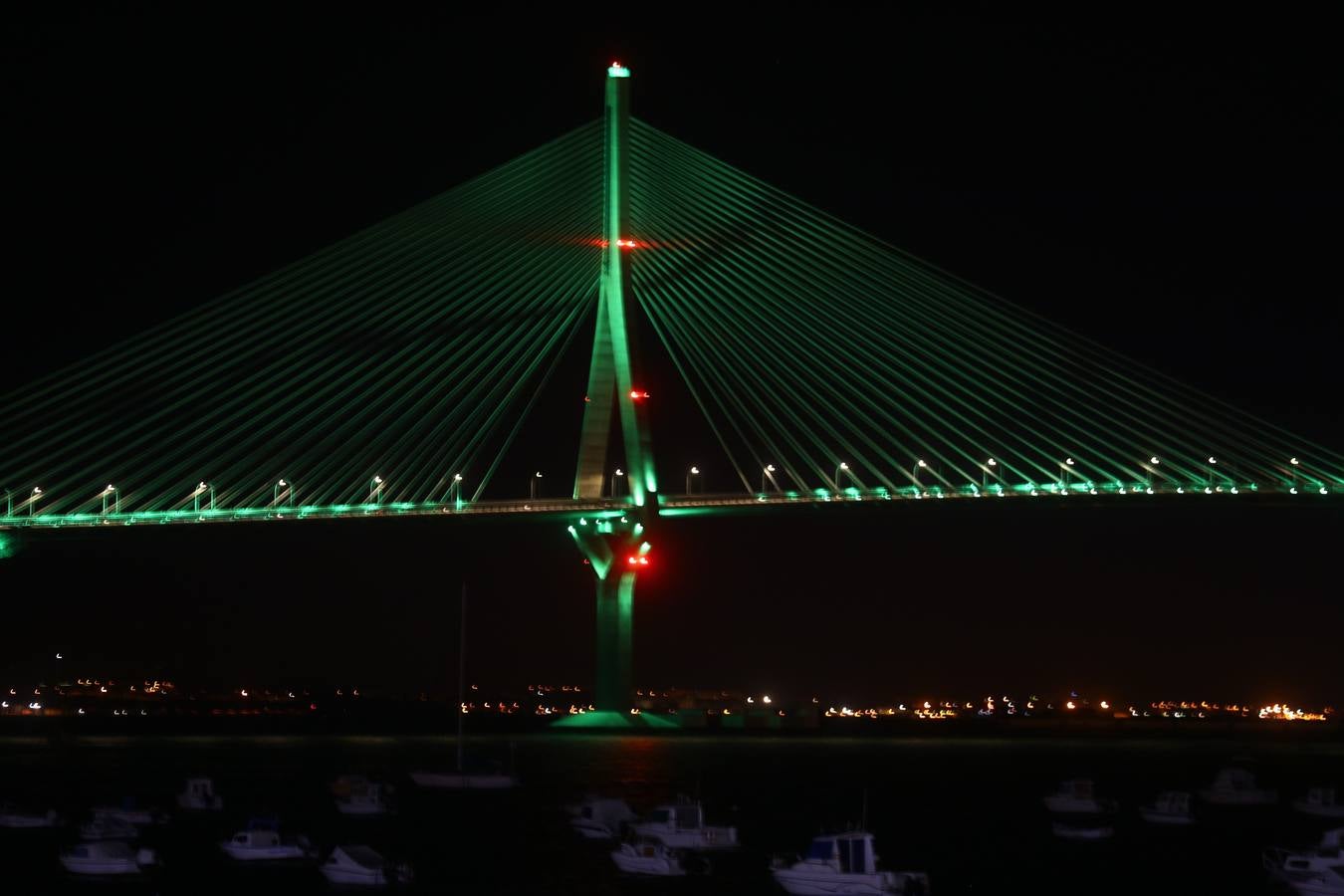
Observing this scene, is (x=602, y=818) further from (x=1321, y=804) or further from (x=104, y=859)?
(x=1321, y=804)

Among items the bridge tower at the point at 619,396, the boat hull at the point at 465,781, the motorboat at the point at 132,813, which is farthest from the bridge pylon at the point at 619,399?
the motorboat at the point at 132,813

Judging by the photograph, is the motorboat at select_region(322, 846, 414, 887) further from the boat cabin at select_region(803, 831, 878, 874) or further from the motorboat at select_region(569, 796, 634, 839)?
the boat cabin at select_region(803, 831, 878, 874)

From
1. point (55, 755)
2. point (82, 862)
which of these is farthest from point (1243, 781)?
point (55, 755)

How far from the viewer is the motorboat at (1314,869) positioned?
30297 millimetres

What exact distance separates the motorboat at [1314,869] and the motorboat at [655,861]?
28.9 ft

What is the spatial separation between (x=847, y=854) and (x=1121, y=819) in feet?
50.8

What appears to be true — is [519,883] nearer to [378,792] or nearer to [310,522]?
[378,792]

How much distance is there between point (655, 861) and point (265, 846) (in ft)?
20.4

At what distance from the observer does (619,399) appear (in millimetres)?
59906

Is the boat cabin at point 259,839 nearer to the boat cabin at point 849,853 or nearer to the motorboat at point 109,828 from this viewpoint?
the motorboat at point 109,828

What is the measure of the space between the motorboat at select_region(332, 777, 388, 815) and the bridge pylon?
1969 centimetres

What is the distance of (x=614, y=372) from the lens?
198ft

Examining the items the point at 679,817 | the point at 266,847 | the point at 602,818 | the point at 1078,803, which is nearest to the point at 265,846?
the point at 266,847

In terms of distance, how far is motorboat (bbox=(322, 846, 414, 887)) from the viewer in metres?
30.4
